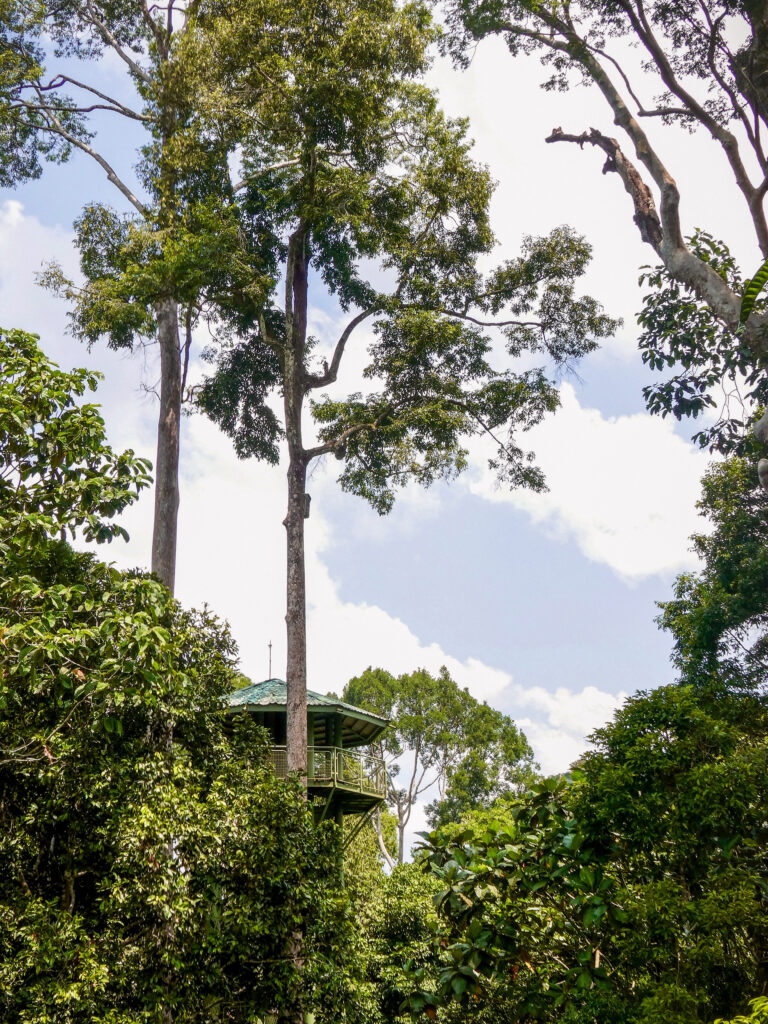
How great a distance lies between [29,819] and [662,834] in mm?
5182

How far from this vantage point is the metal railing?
47.5 feet

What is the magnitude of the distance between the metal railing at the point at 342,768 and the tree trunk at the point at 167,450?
4056 millimetres

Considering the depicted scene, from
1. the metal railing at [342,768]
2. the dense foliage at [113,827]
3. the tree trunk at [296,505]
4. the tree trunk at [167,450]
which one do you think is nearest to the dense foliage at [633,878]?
the dense foliage at [113,827]

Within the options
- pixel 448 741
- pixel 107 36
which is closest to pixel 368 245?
pixel 107 36

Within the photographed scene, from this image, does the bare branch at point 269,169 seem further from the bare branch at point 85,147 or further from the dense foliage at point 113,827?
the dense foliage at point 113,827

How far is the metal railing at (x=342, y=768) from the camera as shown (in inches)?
A: 570

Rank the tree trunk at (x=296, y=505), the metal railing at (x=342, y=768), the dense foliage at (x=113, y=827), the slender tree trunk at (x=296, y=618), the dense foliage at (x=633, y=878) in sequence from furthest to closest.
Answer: the metal railing at (x=342, y=768)
the tree trunk at (x=296, y=505)
the slender tree trunk at (x=296, y=618)
the dense foliage at (x=113, y=827)
the dense foliage at (x=633, y=878)

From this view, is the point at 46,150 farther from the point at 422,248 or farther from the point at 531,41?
the point at 531,41

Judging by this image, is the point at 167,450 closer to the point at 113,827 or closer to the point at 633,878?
the point at 113,827

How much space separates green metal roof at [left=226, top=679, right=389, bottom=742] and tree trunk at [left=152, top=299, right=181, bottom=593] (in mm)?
3198

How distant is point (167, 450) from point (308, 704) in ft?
17.9

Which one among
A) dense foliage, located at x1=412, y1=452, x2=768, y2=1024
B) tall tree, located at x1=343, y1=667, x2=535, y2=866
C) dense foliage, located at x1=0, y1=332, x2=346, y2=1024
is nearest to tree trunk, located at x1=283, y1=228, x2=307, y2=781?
dense foliage, located at x1=0, y1=332, x2=346, y2=1024

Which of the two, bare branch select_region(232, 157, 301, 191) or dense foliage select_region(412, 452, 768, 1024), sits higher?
bare branch select_region(232, 157, 301, 191)

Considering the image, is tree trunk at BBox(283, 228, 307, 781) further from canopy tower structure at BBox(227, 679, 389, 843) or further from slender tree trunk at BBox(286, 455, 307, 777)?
canopy tower structure at BBox(227, 679, 389, 843)
